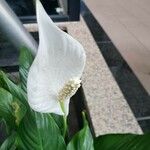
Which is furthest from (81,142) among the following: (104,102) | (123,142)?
(104,102)

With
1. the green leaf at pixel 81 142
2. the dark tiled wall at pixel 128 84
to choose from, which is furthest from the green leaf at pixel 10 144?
the dark tiled wall at pixel 128 84

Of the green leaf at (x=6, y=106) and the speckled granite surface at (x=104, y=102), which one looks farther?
the speckled granite surface at (x=104, y=102)

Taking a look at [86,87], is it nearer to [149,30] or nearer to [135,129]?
[135,129]

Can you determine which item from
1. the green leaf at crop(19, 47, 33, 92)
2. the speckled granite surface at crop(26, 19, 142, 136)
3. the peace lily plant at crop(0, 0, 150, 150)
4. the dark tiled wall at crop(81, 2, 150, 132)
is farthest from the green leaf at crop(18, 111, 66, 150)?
the dark tiled wall at crop(81, 2, 150, 132)

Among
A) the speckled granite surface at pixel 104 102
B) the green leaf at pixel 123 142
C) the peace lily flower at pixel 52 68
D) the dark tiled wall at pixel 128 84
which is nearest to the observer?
the peace lily flower at pixel 52 68

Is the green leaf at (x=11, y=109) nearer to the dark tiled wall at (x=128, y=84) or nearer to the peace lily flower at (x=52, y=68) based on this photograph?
the peace lily flower at (x=52, y=68)

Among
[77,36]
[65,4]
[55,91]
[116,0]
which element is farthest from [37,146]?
[116,0]

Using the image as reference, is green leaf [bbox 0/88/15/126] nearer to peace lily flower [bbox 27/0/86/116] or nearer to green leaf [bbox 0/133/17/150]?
green leaf [bbox 0/133/17/150]
